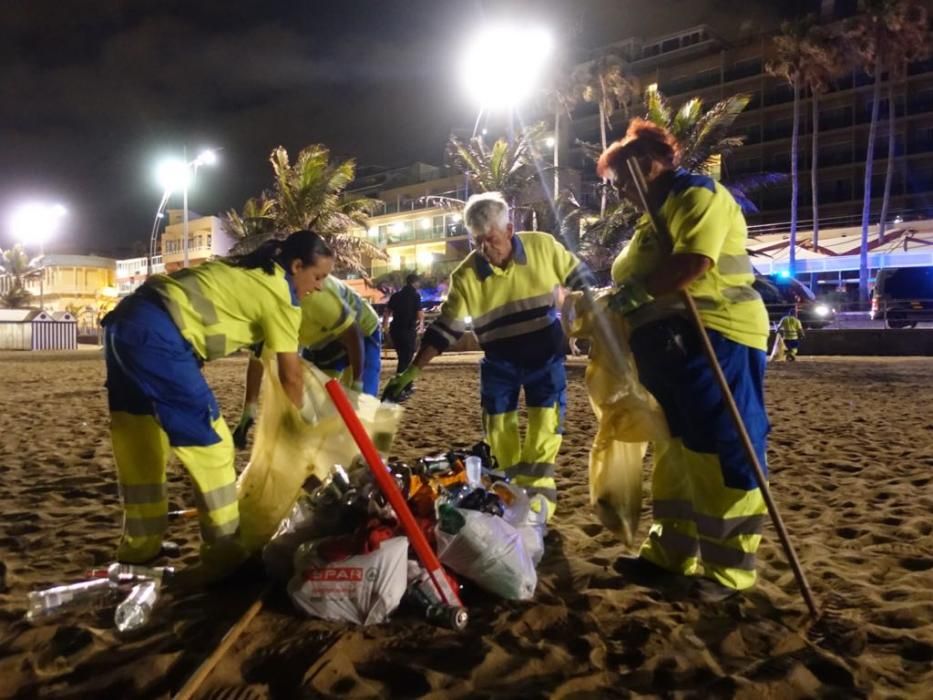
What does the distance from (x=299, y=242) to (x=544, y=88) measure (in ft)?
105

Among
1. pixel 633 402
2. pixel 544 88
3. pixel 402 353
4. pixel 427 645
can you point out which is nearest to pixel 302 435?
pixel 427 645

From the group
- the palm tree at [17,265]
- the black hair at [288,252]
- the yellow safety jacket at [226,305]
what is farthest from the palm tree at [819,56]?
the palm tree at [17,265]

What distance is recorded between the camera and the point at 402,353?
12.5 metres

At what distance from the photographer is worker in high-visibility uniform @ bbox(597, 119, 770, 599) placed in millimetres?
2990

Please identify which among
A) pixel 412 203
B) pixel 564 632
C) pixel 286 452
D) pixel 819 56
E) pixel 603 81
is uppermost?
pixel 819 56

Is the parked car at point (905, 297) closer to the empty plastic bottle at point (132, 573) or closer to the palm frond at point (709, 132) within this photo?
the palm frond at point (709, 132)

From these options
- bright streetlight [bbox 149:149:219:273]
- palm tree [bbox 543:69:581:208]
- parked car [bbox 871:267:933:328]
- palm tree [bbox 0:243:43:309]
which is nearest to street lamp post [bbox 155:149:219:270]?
bright streetlight [bbox 149:149:219:273]

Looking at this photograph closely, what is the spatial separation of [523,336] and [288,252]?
1.32 meters

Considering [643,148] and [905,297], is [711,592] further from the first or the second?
[905,297]

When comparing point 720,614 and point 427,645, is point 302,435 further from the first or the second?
point 720,614

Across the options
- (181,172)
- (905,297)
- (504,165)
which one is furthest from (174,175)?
(905,297)

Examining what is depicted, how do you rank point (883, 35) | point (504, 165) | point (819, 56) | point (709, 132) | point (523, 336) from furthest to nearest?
point (819, 56) → point (883, 35) → point (709, 132) → point (504, 165) → point (523, 336)

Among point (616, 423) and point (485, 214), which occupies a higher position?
point (485, 214)

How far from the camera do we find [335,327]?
4.56m
